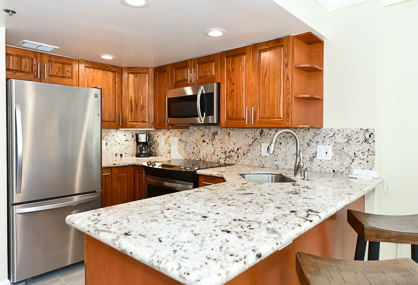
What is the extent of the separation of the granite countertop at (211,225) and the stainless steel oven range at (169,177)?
1.02 metres

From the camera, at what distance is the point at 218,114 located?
9.46ft

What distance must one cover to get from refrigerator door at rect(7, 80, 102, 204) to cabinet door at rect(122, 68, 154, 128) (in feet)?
3.00

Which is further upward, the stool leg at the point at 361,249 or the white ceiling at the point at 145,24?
the white ceiling at the point at 145,24

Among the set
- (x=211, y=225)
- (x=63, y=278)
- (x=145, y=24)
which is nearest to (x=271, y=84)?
(x=145, y=24)

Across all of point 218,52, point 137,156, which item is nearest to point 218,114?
point 218,52

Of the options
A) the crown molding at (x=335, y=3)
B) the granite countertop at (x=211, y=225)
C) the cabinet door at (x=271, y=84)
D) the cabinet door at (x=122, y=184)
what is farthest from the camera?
the cabinet door at (x=122, y=184)

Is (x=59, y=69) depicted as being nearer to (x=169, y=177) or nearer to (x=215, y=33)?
(x=169, y=177)

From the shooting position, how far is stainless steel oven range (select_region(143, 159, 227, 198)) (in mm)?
2695

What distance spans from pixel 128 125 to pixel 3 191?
5.47ft

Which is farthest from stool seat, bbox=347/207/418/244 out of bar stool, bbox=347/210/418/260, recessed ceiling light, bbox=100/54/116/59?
recessed ceiling light, bbox=100/54/116/59

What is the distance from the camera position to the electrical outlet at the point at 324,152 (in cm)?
246

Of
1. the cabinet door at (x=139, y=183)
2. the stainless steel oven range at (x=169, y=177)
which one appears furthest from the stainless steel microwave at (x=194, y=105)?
the cabinet door at (x=139, y=183)

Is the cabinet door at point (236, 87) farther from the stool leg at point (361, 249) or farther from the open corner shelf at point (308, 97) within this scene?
the stool leg at point (361, 249)

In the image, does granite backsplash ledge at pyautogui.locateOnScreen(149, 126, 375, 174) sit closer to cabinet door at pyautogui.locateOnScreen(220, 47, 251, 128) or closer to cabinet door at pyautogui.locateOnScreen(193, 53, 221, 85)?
cabinet door at pyautogui.locateOnScreen(220, 47, 251, 128)
